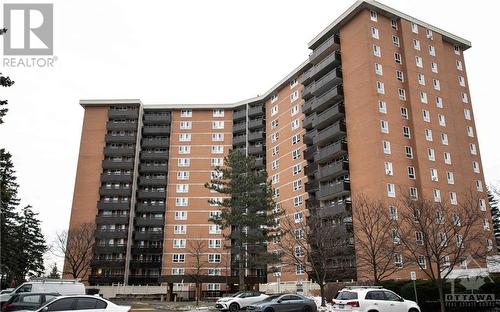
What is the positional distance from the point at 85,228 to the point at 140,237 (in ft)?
39.7

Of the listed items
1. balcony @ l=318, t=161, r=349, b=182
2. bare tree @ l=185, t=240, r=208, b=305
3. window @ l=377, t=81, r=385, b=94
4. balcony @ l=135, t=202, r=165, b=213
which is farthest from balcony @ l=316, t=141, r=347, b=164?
balcony @ l=135, t=202, r=165, b=213

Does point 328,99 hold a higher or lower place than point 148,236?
higher

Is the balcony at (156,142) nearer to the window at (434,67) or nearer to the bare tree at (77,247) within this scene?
the bare tree at (77,247)

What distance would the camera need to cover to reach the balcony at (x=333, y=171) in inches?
2270

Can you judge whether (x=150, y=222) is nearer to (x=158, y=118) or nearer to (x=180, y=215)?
(x=180, y=215)

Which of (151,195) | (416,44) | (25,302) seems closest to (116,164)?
(151,195)

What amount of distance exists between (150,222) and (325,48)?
47718mm

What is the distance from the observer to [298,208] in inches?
2687

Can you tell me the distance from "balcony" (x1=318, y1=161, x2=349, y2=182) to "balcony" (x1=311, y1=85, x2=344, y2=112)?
9.38 meters

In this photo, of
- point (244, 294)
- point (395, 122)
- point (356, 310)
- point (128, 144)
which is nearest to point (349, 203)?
point (395, 122)

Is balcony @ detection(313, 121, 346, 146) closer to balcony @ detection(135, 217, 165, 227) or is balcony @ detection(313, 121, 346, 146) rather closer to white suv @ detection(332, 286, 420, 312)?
balcony @ detection(135, 217, 165, 227)

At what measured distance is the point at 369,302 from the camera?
22.3 m

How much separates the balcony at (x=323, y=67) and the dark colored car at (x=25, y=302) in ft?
164

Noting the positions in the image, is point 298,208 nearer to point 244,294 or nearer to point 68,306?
point 244,294
